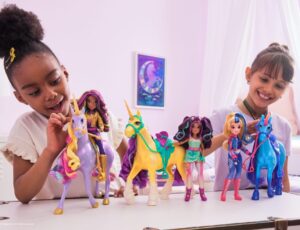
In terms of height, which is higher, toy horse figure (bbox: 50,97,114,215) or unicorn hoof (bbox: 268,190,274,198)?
toy horse figure (bbox: 50,97,114,215)

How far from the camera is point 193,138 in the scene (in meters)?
0.68

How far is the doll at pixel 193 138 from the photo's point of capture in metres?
0.68

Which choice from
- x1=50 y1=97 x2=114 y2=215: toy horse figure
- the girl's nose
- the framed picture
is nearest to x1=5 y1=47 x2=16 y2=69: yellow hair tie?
the girl's nose

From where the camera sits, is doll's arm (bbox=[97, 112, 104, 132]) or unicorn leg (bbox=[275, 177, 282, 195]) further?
unicorn leg (bbox=[275, 177, 282, 195])

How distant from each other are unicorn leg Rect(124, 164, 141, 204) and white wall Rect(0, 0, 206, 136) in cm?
113

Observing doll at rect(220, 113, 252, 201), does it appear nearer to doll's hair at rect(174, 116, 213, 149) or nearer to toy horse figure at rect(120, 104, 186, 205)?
doll's hair at rect(174, 116, 213, 149)

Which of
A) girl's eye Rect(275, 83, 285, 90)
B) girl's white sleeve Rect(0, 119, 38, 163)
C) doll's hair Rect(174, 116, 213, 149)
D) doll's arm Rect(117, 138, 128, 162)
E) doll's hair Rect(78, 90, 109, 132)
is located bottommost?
doll's arm Rect(117, 138, 128, 162)

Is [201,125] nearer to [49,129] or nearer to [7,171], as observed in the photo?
[49,129]

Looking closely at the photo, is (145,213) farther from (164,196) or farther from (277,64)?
(277,64)

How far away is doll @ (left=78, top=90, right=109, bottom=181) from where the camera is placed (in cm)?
62

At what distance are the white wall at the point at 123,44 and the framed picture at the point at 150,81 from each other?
4 centimetres

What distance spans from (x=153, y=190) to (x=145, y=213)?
0.08 metres

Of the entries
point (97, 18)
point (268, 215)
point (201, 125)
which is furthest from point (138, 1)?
point (268, 215)

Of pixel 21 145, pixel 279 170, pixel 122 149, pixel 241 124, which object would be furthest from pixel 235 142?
pixel 21 145
